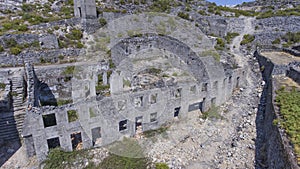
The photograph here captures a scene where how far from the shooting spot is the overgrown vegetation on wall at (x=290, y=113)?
8111 millimetres

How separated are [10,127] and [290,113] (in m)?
17.5

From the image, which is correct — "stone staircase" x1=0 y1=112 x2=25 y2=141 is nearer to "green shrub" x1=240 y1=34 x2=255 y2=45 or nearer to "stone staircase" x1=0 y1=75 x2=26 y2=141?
"stone staircase" x1=0 y1=75 x2=26 y2=141

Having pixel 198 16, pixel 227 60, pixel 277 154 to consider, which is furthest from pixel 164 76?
pixel 198 16

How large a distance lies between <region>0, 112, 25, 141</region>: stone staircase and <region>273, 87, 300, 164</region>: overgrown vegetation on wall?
1610 cm

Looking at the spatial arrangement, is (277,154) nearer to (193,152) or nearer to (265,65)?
(193,152)

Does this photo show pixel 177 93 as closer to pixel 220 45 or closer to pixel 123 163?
pixel 123 163

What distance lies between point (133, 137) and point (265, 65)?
16290 mm

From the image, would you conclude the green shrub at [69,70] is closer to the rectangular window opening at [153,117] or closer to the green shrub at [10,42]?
the green shrub at [10,42]

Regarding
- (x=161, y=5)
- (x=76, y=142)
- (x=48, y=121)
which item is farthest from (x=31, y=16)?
(x=76, y=142)

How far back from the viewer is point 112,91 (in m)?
16.9

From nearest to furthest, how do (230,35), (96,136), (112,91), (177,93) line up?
(96,136) → (177,93) → (112,91) → (230,35)

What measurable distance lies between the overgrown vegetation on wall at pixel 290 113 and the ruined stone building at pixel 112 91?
511cm

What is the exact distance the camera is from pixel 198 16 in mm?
41375

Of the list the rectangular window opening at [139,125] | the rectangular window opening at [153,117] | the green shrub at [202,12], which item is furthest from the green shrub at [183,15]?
the rectangular window opening at [139,125]
